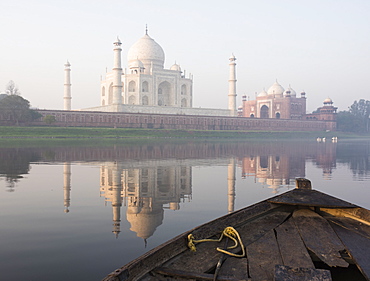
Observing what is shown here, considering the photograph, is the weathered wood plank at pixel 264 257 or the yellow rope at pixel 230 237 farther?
the yellow rope at pixel 230 237

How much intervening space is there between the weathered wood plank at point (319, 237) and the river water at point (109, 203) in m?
1.65

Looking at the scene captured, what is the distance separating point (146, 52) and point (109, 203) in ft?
161

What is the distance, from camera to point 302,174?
11.8m

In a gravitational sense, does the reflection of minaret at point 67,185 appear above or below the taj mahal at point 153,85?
below

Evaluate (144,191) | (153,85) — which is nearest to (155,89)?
(153,85)

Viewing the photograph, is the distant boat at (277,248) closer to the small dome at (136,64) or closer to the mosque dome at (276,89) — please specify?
the small dome at (136,64)

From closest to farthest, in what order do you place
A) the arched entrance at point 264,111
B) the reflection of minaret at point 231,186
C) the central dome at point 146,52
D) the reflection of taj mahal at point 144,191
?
the reflection of taj mahal at point 144,191
the reflection of minaret at point 231,186
the central dome at point 146,52
the arched entrance at point 264,111

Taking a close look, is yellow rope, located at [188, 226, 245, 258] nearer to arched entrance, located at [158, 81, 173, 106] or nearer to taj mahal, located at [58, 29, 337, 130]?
taj mahal, located at [58, 29, 337, 130]

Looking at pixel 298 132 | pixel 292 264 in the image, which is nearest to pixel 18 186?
pixel 292 264

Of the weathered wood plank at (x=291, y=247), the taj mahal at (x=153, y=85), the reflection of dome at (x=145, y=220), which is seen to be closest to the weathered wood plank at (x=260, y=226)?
the weathered wood plank at (x=291, y=247)

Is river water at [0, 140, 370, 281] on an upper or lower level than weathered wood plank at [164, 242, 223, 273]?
lower

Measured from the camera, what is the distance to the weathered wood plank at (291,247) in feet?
10.2

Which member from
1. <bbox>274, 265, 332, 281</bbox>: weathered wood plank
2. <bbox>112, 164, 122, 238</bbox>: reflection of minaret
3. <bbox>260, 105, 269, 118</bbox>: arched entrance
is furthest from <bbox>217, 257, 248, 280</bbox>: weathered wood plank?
<bbox>260, 105, 269, 118</bbox>: arched entrance

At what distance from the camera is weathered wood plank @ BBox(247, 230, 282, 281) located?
284 cm
